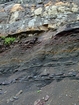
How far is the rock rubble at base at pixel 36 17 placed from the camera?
46.9 feet

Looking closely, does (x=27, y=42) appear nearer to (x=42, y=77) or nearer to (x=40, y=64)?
(x=40, y=64)

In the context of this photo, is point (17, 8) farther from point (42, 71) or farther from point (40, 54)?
point (42, 71)

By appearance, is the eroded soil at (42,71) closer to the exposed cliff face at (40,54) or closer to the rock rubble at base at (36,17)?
the exposed cliff face at (40,54)

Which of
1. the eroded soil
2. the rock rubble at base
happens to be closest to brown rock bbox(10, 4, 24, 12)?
Answer: the rock rubble at base

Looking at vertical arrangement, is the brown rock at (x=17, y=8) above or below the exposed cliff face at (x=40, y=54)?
above

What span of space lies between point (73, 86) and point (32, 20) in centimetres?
644

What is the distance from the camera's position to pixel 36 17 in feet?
50.1

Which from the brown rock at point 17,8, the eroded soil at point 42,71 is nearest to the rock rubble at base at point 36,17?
the brown rock at point 17,8

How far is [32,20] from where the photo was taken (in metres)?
15.2

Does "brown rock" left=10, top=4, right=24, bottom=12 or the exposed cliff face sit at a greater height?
"brown rock" left=10, top=4, right=24, bottom=12

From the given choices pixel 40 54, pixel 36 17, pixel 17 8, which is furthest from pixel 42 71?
pixel 17 8

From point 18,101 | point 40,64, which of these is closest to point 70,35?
point 40,64

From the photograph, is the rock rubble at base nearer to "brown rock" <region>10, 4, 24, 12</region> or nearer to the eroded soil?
"brown rock" <region>10, 4, 24, 12</region>

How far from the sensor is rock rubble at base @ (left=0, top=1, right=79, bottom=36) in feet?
46.9
